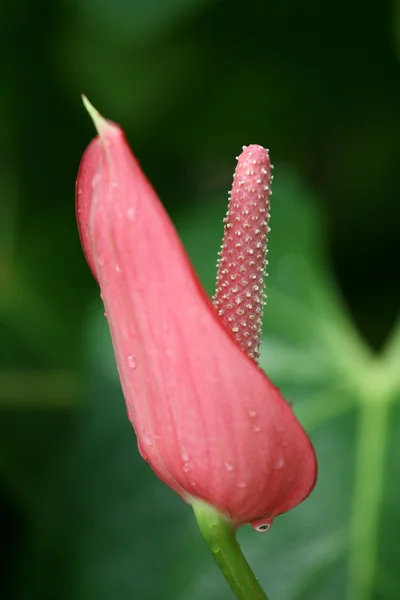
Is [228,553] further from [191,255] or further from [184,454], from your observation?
[191,255]

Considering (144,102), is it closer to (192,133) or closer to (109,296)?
(192,133)

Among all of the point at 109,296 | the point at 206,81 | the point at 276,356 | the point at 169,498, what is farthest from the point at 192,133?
the point at 109,296

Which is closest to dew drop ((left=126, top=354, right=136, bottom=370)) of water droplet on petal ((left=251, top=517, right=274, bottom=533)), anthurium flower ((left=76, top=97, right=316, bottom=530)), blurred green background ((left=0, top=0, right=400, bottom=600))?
anthurium flower ((left=76, top=97, right=316, bottom=530))

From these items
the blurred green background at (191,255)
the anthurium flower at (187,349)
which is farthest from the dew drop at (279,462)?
the blurred green background at (191,255)

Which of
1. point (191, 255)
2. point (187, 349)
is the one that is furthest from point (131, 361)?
point (191, 255)

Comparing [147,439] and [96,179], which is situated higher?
[96,179]

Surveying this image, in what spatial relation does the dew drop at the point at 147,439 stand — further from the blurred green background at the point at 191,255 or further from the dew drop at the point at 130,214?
the blurred green background at the point at 191,255

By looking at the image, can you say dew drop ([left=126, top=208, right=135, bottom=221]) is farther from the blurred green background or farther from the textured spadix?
the blurred green background
